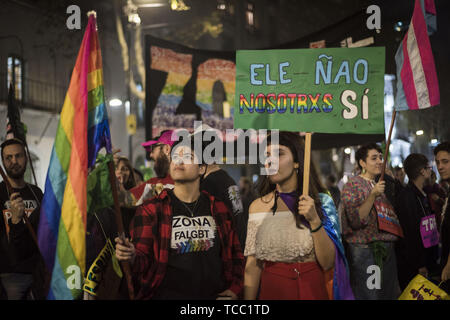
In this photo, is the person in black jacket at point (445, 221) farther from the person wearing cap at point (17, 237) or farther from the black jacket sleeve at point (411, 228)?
the person wearing cap at point (17, 237)

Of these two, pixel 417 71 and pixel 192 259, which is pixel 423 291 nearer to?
pixel 417 71

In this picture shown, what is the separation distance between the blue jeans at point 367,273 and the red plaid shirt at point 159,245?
72.2 inches

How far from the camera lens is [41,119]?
57.5 feet

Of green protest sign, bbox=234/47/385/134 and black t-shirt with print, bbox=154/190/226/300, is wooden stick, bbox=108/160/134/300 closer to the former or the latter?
black t-shirt with print, bbox=154/190/226/300

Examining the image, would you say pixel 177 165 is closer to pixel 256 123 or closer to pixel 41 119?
pixel 256 123

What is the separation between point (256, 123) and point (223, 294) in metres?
1.33

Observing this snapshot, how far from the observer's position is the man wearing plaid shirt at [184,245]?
3.23 meters

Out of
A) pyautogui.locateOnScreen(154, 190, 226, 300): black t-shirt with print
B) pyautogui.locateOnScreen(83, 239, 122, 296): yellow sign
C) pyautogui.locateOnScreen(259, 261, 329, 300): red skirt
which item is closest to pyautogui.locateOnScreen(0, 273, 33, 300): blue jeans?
pyautogui.locateOnScreen(83, 239, 122, 296): yellow sign

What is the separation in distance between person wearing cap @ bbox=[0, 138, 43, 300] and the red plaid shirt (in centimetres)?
156

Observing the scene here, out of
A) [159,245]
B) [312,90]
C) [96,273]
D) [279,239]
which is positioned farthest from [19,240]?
[312,90]

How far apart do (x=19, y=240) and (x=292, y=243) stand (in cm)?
262

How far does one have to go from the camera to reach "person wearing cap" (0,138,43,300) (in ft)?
14.1

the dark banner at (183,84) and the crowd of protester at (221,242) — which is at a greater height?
the dark banner at (183,84)

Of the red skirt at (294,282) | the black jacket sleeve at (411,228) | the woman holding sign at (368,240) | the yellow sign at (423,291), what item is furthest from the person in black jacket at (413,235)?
the red skirt at (294,282)
